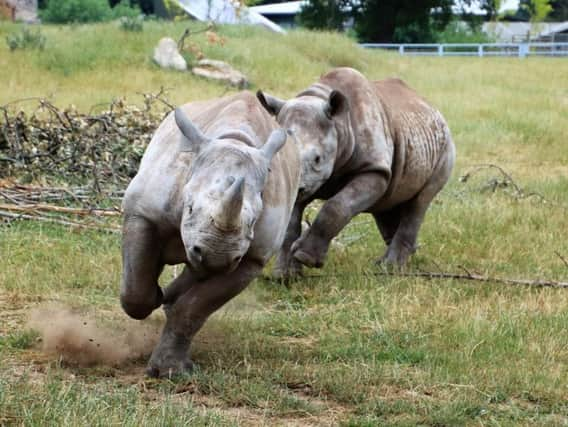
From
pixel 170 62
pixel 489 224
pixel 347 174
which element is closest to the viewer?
pixel 347 174

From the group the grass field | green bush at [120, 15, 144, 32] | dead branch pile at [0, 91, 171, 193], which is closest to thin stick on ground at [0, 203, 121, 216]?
the grass field

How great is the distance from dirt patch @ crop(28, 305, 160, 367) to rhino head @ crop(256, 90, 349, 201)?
1.62 m

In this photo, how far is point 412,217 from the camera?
891 cm

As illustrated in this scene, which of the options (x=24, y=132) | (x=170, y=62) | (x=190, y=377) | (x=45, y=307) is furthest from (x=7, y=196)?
(x=170, y=62)

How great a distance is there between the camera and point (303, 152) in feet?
24.0

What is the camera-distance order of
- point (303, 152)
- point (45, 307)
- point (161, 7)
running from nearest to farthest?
1. point (45, 307)
2. point (303, 152)
3. point (161, 7)

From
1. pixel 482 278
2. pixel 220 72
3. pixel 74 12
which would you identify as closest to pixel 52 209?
pixel 482 278

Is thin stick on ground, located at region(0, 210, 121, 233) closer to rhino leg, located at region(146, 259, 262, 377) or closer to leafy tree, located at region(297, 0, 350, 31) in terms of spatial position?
rhino leg, located at region(146, 259, 262, 377)

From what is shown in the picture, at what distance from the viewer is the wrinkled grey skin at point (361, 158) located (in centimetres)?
746

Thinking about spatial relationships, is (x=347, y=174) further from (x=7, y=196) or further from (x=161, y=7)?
(x=161, y=7)

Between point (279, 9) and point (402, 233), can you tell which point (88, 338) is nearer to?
point (402, 233)

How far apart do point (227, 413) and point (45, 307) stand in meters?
2.15

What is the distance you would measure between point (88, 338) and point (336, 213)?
91.7 inches

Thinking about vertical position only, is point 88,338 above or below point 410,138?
below
